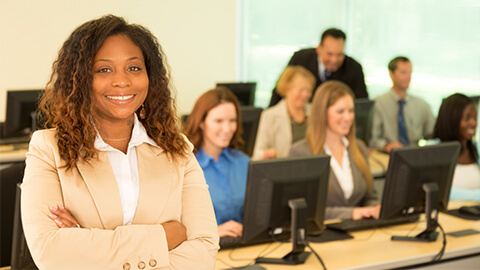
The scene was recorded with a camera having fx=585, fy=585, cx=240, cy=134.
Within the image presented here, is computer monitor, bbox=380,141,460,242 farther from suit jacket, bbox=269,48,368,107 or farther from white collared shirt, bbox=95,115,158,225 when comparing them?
suit jacket, bbox=269,48,368,107

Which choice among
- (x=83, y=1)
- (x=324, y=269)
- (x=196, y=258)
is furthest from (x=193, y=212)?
(x=83, y=1)

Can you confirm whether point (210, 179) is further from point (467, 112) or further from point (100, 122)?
point (467, 112)

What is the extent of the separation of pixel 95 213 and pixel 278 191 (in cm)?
105

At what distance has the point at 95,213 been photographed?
1.63 meters

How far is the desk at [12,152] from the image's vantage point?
452 centimetres

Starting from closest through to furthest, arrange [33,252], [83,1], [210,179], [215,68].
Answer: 1. [33,252]
2. [210,179]
3. [83,1]
4. [215,68]

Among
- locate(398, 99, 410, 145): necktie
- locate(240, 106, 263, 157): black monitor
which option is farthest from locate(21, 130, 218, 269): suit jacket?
locate(398, 99, 410, 145): necktie

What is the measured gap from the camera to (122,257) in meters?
1.62

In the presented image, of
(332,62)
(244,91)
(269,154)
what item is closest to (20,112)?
(269,154)

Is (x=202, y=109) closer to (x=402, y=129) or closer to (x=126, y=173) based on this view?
(x=126, y=173)

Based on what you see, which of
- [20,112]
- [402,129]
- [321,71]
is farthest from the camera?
[321,71]

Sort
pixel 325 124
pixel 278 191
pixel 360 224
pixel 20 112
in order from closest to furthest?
pixel 278 191, pixel 360 224, pixel 325 124, pixel 20 112

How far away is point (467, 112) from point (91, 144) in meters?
3.09

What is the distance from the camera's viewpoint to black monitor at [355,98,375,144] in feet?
14.7
